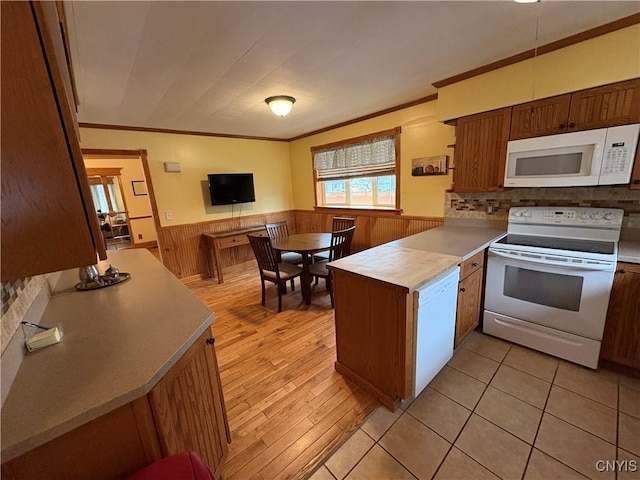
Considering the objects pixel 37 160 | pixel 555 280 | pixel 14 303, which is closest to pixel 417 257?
pixel 555 280

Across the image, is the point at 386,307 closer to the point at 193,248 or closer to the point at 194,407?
the point at 194,407

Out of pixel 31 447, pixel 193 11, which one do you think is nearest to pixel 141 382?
pixel 31 447

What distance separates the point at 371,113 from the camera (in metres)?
3.55

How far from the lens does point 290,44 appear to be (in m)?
1.75

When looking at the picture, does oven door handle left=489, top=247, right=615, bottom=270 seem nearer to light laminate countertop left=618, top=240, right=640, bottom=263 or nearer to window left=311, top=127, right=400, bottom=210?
light laminate countertop left=618, top=240, right=640, bottom=263

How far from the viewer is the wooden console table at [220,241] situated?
13.3 ft

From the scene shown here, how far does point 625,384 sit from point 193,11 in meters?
3.49

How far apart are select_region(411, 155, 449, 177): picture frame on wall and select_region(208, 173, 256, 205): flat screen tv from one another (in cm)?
274

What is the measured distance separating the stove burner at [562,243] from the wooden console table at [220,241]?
135 inches

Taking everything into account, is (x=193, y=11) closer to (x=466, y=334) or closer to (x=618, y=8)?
(x=618, y=8)

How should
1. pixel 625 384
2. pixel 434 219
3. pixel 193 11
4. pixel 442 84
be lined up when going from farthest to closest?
pixel 434 219
pixel 442 84
pixel 625 384
pixel 193 11

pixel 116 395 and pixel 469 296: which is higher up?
pixel 116 395

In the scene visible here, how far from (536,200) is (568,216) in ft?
1.00

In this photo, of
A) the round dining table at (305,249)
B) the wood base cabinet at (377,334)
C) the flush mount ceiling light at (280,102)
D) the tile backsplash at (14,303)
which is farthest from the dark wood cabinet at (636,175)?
Answer: the tile backsplash at (14,303)
